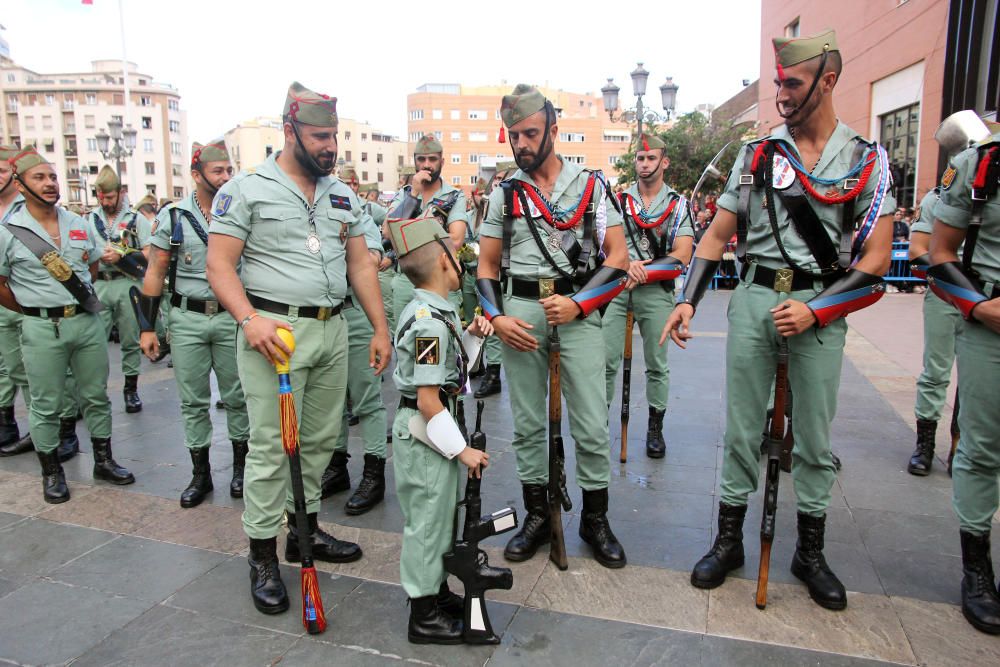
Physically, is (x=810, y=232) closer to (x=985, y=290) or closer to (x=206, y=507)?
(x=985, y=290)

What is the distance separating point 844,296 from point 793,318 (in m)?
0.25

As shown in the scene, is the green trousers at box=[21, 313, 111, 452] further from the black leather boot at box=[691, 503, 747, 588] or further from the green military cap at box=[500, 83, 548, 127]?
the black leather boot at box=[691, 503, 747, 588]

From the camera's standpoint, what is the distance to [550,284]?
3.50 metres

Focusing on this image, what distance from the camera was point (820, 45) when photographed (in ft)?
9.93

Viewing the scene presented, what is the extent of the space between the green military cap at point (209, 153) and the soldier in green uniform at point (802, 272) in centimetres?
320

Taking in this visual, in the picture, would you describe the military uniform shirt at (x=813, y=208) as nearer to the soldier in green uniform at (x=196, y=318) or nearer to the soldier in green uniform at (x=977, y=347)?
the soldier in green uniform at (x=977, y=347)

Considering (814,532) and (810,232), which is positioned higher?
Answer: (810,232)

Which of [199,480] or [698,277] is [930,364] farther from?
[199,480]

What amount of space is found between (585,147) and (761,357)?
85.1 metres

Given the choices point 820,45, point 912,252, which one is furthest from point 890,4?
point 820,45

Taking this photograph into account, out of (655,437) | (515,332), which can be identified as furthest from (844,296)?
(655,437)

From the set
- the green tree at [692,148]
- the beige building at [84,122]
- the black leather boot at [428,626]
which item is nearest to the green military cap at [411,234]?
the black leather boot at [428,626]

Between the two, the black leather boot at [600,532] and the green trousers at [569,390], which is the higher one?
the green trousers at [569,390]

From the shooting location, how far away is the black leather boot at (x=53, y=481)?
4.54 metres
